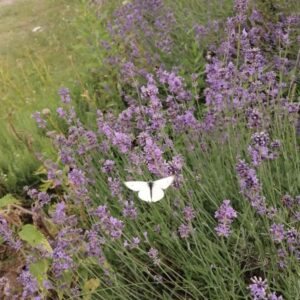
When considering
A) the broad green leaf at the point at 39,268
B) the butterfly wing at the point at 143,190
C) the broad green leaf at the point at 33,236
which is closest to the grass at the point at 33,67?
the broad green leaf at the point at 33,236

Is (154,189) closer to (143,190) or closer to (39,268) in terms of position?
(143,190)

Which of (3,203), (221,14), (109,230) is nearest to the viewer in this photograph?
(109,230)

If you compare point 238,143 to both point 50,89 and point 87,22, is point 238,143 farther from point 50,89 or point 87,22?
Result: point 50,89

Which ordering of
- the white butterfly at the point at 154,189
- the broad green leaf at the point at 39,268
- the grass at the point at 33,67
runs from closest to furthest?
the white butterfly at the point at 154,189, the broad green leaf at the point at 39,268, the grass at the point at 33,67

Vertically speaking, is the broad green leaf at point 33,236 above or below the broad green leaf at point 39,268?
above

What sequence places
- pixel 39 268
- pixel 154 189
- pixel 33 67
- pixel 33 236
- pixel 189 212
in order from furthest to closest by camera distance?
pixel 33 67, pixel 33 236, pixel 39 268, pixel 189 212, pixel 154 189

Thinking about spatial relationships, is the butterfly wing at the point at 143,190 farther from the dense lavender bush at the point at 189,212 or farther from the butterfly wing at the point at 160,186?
the dense lavender bush at the point at 189,212

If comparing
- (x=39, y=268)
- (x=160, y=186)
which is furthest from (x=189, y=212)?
(x=39, y=268)

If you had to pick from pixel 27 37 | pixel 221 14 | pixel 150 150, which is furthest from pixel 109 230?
pixel 27 37

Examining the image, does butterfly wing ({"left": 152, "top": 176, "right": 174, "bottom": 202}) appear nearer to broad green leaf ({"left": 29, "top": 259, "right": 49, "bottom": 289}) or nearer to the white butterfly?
the white butterfly
